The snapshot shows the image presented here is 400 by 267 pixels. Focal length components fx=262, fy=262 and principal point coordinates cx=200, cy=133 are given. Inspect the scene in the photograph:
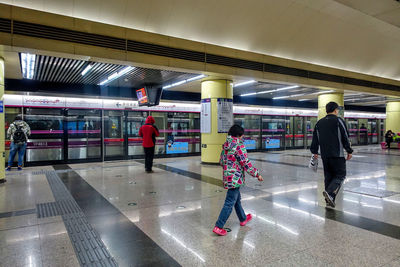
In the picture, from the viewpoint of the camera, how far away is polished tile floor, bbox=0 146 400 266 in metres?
2.58

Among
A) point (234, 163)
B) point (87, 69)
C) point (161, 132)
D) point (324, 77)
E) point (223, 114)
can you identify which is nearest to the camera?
point (234, 163)

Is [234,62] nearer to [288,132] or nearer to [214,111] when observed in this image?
[214,111]

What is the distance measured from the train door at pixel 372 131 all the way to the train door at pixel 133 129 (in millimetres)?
18120

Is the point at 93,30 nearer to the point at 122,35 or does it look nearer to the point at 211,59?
the point at 122,35

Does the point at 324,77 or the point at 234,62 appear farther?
the point at 324,77

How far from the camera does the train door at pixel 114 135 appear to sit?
10727 mm

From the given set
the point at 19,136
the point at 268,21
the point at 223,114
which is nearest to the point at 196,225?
the point at 223,114

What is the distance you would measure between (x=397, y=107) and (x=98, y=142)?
661 inches

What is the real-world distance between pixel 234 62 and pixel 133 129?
215 inches

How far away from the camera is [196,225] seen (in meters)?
3.44

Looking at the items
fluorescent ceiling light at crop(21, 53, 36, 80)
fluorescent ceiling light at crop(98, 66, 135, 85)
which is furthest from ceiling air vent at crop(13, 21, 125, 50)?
fluorescent ceiling light at crop(98, 66, 135, 85)

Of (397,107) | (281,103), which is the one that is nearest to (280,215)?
(281,103)

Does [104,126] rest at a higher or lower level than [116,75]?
lower

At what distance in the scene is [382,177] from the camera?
22.1 feet
